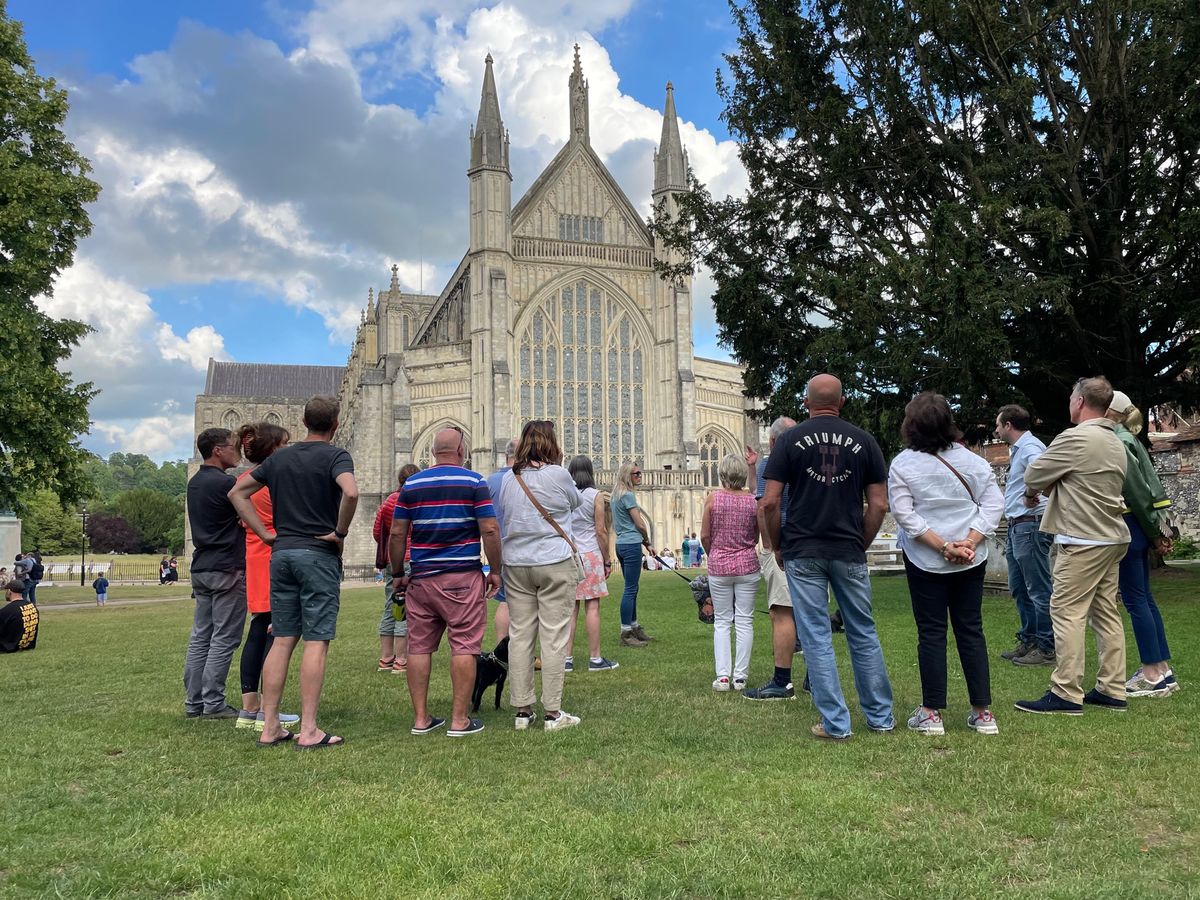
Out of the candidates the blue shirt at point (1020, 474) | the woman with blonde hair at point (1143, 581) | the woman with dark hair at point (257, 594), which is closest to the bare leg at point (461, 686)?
the woman with dark hair at point (257, 594)

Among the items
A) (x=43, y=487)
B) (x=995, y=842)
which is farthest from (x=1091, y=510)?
(x=43, y=487)

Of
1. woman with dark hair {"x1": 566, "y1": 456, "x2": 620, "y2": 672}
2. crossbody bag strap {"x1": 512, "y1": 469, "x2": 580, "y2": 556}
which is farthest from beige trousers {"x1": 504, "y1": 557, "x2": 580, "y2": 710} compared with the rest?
woman with dark hair {"x1": 566, "y1": 456, "x2": 620, "y2": 672}

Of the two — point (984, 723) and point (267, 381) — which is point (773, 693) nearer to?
point (984, 723)

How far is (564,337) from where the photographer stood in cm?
4425

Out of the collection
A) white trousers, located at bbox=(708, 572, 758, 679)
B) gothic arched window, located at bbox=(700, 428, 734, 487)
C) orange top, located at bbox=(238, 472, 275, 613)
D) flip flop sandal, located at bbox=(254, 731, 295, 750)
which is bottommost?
flip flop sandal, located at bbox=(254, 731, 295, 750)

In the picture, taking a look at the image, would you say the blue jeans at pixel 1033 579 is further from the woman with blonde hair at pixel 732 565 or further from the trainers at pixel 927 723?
the trainers at pixel 927 723

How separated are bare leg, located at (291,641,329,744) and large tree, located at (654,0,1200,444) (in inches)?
396

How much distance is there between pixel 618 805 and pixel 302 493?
8.93 feet

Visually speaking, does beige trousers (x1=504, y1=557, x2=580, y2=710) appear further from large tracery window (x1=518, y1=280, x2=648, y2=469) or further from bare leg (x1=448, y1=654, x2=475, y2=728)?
large tracery window (x1=518, y1=280, x2=648, y2=469)

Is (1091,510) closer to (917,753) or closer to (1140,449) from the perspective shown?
(1140,449)

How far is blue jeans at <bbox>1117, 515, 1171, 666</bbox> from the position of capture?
5855 millimetres

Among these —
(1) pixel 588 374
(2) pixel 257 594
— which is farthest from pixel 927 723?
(1) pixel 588 374

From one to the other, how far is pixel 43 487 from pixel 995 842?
1929 centimetres

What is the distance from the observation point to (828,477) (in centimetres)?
507
